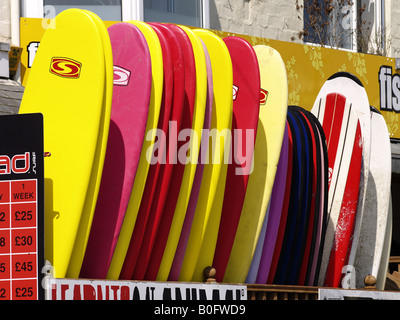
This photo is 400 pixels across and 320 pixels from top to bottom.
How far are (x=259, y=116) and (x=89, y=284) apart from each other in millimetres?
1606

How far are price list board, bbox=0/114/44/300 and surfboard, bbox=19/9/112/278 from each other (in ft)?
0.73

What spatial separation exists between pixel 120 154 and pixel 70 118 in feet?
0.94

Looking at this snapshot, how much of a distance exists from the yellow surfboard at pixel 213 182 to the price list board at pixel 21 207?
0.97m

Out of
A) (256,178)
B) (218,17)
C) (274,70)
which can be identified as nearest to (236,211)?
(256,178)

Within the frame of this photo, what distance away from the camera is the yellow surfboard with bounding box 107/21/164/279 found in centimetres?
→ 399

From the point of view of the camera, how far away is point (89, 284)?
3590 millimetres

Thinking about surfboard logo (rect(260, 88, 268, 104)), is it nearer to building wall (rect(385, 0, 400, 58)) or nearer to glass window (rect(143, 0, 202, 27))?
glass window (rect(143, 0, 202, 27))

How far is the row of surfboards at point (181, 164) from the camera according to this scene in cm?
388

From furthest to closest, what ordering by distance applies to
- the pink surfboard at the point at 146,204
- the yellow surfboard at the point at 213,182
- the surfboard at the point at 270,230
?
the surfboard at the point at 270,230
the yellow surfboard at the point at 213,182
the pink surfboard at the point at 146,204

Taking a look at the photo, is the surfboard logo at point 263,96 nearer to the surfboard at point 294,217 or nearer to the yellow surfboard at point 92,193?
the surfboard at point 294,217

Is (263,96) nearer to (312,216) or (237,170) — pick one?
(237,170)

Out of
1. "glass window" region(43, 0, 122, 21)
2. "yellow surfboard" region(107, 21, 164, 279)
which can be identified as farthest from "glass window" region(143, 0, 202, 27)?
"yellow surfboard" region(107, 21, 164, 279)

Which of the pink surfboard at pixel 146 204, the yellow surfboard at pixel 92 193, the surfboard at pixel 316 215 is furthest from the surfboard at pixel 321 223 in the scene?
the yellow surfboard at pixel 92 193

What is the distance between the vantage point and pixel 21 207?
3590 millimetres
